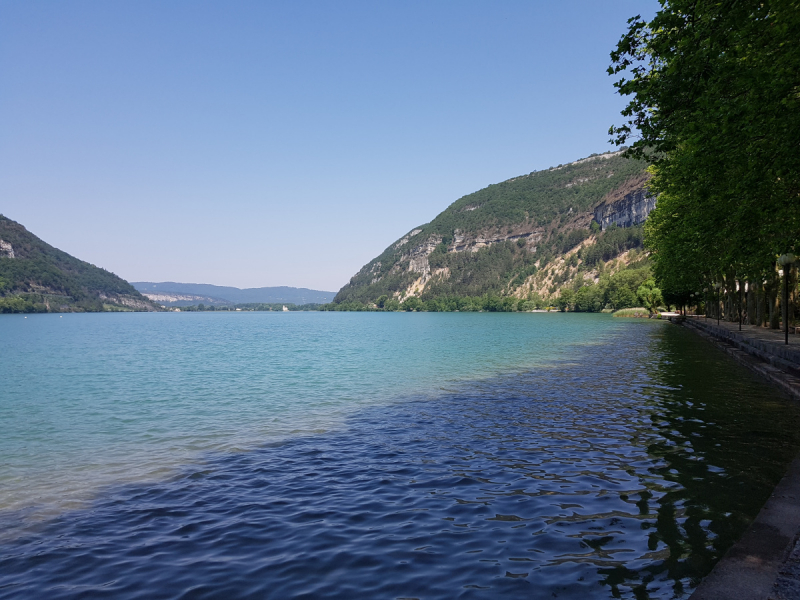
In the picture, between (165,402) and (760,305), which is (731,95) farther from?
(760,305)

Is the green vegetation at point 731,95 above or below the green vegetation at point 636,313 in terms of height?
above

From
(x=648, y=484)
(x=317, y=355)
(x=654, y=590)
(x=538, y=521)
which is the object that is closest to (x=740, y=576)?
(x=654, y=590)

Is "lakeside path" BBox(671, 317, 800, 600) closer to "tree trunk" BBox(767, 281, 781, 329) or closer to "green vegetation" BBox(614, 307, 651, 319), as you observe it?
"tree trunk" BBox(767, 281, 781, 329)

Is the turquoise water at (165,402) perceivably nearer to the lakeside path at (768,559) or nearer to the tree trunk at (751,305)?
the lakeside path at (768,559)

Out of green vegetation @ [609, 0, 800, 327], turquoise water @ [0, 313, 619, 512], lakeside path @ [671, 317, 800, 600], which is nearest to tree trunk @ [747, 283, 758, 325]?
turquoise water @ [0, 313, 619, 512]

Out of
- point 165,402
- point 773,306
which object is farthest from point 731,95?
point 773,306

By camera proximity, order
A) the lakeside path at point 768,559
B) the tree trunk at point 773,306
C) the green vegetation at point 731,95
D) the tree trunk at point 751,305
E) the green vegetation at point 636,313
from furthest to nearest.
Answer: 1. the green vegetation at point 636,313
2. the tree trunk at point 751,305
3. the tree trunk at point 773,306
4. the green vegetation at point 731,95
5. the lakeside path at point 768,559

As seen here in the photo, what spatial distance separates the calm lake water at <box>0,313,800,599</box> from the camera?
702 cm

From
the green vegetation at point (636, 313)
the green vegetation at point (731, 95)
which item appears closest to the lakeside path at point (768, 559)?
the green vegetation at point (731, 95)

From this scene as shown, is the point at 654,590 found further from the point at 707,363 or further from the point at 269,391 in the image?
the point at 707,363

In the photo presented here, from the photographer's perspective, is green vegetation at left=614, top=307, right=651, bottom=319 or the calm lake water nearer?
the calm lake water

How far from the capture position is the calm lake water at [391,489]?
7.02 metres

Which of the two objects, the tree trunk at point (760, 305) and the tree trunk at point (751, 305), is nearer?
the tree trunk at point (760, 305)

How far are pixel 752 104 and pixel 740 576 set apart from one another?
13.2 meters
